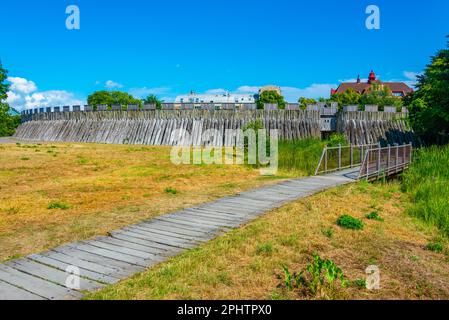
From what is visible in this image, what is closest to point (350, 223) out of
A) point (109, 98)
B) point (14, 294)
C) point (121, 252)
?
point (121, 252)

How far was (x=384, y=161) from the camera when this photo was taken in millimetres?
14523

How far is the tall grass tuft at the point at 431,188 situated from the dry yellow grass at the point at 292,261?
876 mm

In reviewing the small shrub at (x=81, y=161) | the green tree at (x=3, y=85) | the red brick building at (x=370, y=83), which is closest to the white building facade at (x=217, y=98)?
the red brick building at (x=370, y=83)

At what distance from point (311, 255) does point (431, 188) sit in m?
7.68

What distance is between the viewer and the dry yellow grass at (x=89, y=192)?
646 centimetres

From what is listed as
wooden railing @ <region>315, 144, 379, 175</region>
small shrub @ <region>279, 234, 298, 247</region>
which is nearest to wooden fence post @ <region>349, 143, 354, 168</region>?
wooden railing @ <region>315, 144, 379, 175</region>

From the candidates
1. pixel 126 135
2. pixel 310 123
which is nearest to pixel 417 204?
pixel 310 123

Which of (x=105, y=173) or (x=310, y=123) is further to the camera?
(x=310, y=123)

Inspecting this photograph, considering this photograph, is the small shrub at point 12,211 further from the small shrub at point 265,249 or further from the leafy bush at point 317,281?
the leafy bush at point 317,281

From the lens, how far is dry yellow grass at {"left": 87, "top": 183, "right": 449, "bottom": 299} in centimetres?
420

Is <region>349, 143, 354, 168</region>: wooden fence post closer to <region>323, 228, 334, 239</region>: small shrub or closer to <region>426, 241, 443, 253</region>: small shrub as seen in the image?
<region>426, 241, 443, 253</region>: small shrub

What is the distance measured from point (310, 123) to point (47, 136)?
2486 centimetres

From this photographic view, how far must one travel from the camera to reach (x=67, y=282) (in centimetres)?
413
